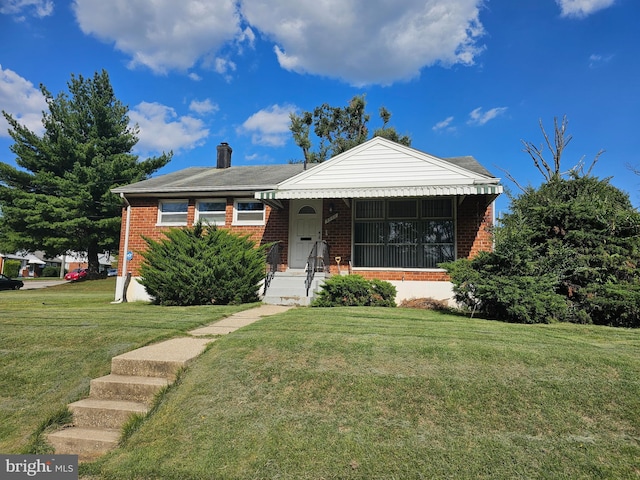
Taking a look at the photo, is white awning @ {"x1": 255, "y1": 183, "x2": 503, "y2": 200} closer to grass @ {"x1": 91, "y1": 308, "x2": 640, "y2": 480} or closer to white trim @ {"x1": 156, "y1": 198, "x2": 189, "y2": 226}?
white trim @ {"x1": 156, "y1": 198, "x2": 189, "y2": 226}

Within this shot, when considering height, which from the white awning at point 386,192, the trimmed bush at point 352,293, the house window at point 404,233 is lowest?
the trimmed bush at point 352,293

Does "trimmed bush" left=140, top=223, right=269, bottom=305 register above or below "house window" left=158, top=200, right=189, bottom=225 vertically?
below

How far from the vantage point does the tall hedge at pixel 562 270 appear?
24.0ft

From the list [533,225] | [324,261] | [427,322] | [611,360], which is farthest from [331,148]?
[611,360]

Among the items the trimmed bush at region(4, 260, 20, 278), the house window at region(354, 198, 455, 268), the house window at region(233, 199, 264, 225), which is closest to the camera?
the house window at region(354, 198, 455, 268)

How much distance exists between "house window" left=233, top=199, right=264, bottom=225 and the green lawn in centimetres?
856

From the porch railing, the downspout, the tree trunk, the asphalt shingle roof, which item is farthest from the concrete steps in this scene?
the tree trunk

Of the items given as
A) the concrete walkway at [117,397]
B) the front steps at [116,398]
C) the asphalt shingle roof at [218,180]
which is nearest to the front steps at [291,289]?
the asphalt shingle roof at [218,180]

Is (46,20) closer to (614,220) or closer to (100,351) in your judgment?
(100,351)

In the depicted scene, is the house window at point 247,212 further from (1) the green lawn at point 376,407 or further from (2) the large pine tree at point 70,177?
(2) the large pine tree at point 70,177

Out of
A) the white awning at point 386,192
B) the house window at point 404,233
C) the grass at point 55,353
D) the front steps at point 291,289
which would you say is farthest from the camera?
the house window at point 404,233

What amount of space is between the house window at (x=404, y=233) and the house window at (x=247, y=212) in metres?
3.58

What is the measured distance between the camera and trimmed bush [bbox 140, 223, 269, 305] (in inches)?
403
